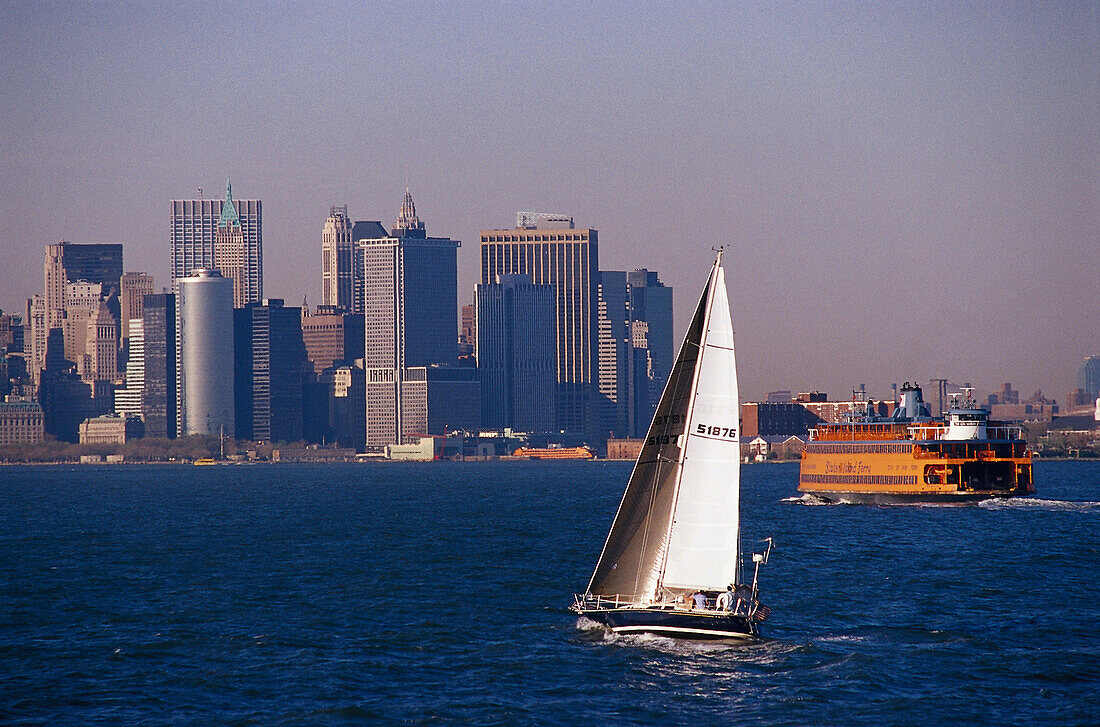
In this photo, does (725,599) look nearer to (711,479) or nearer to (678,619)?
(678,619)

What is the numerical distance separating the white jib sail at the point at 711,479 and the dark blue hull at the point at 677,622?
37.1 inches

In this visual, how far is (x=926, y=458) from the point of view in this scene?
105875 mm

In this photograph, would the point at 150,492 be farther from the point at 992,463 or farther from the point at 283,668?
the point at 283,668

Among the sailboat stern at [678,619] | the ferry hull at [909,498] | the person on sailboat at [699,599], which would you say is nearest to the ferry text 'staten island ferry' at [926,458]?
the ferry hull at [909,498]

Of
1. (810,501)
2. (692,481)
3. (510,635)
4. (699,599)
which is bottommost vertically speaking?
(810,501)

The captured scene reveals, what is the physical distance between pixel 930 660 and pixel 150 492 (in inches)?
5732

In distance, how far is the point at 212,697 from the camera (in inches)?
1474

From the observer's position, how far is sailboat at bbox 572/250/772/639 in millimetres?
39438

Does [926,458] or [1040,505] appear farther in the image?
[1040,505]

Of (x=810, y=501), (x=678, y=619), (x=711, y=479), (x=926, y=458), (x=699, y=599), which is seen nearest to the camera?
(x=678, y=619)

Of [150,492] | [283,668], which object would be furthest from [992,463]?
[150,492]

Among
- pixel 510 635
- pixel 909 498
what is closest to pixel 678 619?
pixel 510 635

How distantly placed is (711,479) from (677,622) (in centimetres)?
427

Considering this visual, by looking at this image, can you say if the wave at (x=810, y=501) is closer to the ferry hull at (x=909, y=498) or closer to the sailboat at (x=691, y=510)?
the ferry hull at (x=909, y=498)
